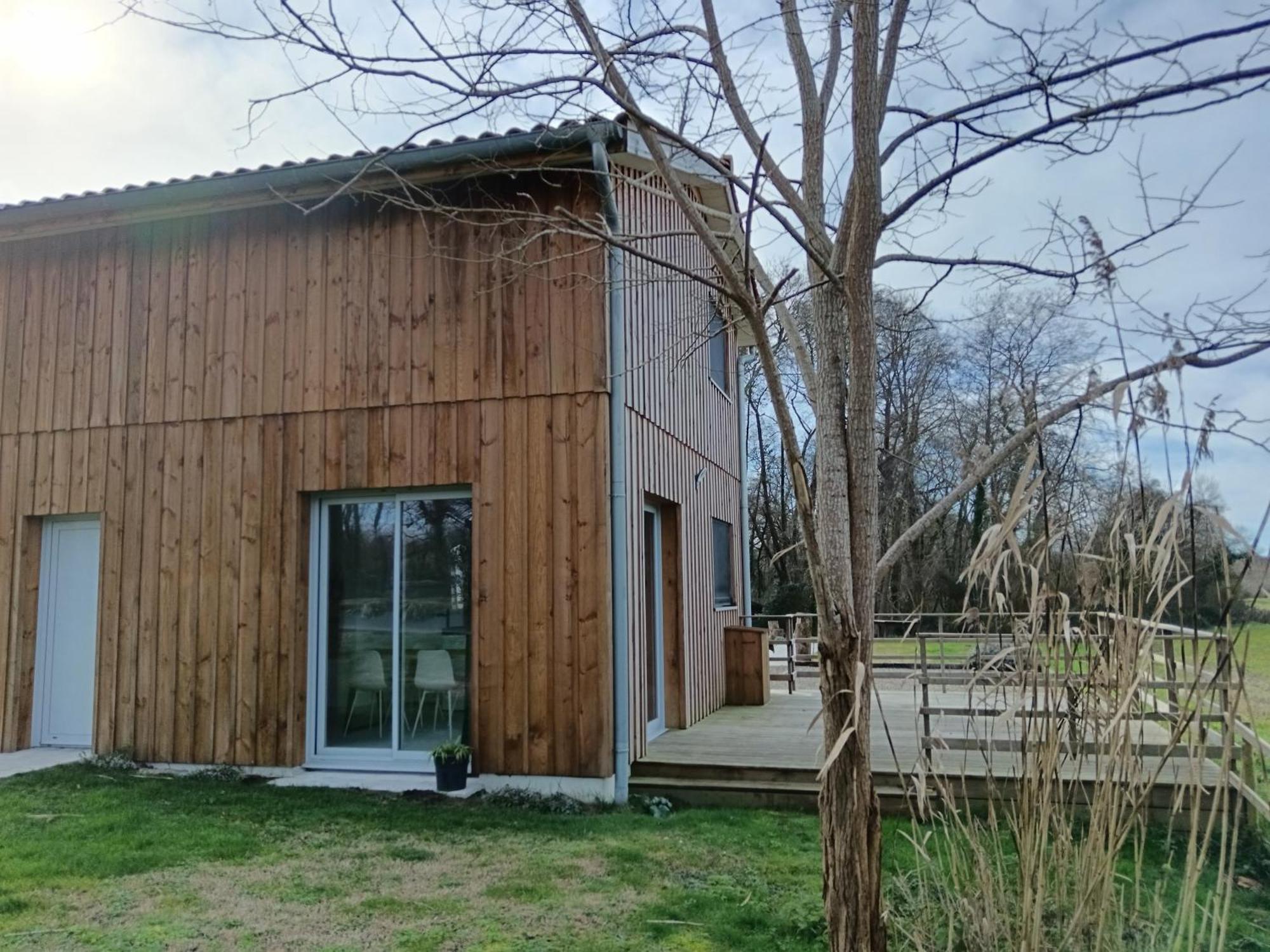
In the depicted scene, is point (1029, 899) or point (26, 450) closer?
point (1029, 899)

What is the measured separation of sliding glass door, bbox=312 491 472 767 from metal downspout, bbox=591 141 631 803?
1.06 m

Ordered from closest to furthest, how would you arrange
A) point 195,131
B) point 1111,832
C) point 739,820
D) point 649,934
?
point 1111,832 < point 649,934 < point 195,131 < point 739,820

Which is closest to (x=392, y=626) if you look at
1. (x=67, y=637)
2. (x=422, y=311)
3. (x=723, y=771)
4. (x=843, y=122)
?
(x=422, y=311)

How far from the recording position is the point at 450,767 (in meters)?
5.61

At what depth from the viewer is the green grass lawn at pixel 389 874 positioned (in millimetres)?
3432

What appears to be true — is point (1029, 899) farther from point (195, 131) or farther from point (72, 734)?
point (72, 734)

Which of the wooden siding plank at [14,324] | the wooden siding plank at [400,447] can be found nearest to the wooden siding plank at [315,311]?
the wooden siding plank at [400,447]

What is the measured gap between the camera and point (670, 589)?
7.67 m

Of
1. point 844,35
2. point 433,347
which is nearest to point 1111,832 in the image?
point 844,35

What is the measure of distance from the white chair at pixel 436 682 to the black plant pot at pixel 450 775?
0.47 meters

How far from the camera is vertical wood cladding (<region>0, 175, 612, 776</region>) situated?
5.82 metres

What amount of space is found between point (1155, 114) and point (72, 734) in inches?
309

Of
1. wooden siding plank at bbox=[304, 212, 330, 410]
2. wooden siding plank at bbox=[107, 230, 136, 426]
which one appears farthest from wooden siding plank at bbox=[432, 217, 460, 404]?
wooden siding plank at bbox=[107, 230, 136, 426]

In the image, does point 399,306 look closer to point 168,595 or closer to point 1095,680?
point 168,595
